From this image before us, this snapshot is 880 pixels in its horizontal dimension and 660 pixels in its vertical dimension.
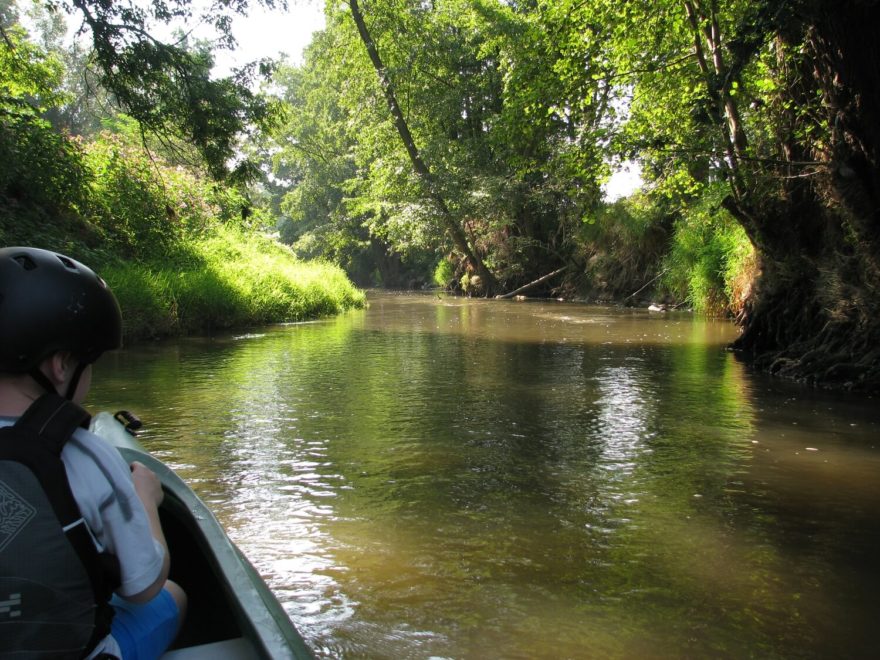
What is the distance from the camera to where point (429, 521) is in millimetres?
3736

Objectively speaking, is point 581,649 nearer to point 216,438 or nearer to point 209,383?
point 216,438

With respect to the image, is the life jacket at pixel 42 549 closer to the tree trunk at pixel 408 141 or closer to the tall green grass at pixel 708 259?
the tall green grass at pixel 708 259

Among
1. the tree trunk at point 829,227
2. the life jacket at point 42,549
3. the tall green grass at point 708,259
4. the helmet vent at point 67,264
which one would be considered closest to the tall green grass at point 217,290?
the tall green grass at point 708,259

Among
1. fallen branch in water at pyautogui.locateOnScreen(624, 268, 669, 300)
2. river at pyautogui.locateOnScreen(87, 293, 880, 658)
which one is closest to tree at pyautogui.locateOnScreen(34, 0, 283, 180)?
river at pyautogui.locateOnScreen(87, 293, 880, 658)

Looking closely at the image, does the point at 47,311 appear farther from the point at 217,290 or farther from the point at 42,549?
the point at 217,290

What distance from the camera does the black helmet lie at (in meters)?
1.52

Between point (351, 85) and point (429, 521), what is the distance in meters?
23.2

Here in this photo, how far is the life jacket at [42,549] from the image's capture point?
134 centimetres

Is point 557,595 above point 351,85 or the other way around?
the other way around

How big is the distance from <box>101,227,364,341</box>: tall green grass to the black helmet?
33.9ft

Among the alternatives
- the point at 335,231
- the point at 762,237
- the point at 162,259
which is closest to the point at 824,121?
the point at 762,237

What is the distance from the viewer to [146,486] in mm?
1775

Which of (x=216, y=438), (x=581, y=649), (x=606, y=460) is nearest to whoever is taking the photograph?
(x=581, y=649)

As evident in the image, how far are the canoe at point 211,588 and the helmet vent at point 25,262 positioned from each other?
102 cm
